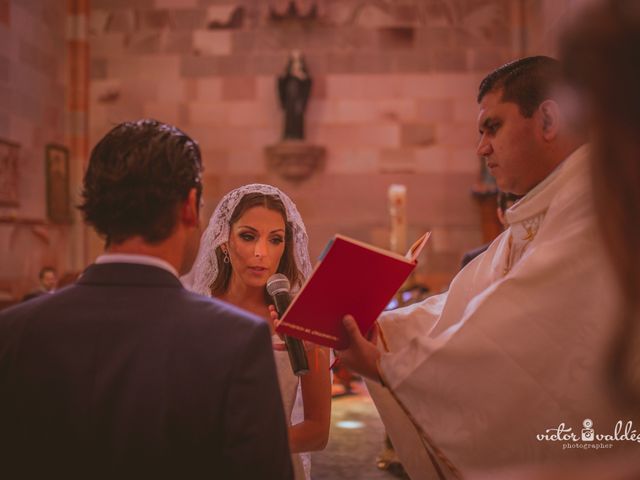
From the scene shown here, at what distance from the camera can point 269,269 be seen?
244cm

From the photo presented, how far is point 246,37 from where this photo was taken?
9.62 metres

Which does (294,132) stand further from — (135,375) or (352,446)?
(135,375)

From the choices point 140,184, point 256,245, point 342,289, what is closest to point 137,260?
point 140,184

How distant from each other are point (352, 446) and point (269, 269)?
3336 millimetres

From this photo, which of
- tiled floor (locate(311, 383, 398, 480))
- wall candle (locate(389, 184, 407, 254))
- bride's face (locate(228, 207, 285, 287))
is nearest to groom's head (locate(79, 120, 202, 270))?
bride's face (locate(228, 207, 285, 287))

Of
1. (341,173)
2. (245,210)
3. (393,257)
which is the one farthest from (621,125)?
(341,173)

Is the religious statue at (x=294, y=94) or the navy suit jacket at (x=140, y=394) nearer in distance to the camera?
the navy suit jacket at (x=140, y=394)

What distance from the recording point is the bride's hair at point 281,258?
2.54 meters

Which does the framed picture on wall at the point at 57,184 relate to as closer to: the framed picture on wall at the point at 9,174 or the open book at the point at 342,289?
the framed picture on wall at the point at 9,174

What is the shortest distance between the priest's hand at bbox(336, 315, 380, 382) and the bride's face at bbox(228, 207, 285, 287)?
2.45 ft

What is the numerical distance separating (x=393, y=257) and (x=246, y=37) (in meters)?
8.71

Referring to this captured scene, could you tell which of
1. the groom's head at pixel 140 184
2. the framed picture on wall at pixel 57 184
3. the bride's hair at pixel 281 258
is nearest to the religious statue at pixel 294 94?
the framed picture on wall at pixel 57 184

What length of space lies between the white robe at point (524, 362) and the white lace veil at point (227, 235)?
3.28ft

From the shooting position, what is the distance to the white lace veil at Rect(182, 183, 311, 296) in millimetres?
2596
